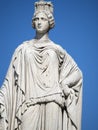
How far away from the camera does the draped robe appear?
1731 cm

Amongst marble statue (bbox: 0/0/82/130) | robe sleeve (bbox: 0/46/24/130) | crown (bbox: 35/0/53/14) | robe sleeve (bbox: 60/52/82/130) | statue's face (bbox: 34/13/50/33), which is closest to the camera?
marble statue (bbox: 0/0/82/130)

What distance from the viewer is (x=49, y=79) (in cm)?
1758

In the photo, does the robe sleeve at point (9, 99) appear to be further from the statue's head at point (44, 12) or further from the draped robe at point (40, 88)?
the statue's head at point (44, 12)

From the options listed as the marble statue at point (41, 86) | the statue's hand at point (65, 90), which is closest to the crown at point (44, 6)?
the marble statue at point (41, 86)

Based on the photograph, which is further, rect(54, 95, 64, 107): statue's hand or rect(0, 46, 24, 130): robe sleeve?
rect(0, 46, 24, 130): robe sleeve

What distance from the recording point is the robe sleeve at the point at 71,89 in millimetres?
17641

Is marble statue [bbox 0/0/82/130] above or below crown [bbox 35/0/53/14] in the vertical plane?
below

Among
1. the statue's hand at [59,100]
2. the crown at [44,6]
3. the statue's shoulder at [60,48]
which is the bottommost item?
the statue's hand at [59,100]

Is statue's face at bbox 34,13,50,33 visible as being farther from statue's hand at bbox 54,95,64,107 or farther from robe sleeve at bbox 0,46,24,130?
statue's hand at bbox 54,95,64,107

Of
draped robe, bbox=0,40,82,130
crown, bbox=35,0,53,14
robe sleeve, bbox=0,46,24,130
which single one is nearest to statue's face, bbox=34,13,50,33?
crown, bbox=35,0,53,14

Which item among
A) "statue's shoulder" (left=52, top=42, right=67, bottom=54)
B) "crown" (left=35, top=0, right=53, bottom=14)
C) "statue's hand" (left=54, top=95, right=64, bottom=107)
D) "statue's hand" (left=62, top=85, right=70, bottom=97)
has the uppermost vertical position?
"crown" (left=35, top=0, right=53, bottom=14)

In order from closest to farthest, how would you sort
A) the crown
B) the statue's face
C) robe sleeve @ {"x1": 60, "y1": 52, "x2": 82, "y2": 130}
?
robe sleeve @ {"x1": 60, "y1": 52, "x2": 82, "y2": 130} < the statue's face < the crown

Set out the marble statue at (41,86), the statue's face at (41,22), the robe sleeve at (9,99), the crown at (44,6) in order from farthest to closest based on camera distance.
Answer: the crown at (44,6)
the statue's face at (41,22)
the robe sleeve at (9,99)
the marble statue at (41,86)

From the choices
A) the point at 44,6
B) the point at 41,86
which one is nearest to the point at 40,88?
the point at 41,86
